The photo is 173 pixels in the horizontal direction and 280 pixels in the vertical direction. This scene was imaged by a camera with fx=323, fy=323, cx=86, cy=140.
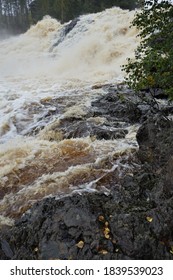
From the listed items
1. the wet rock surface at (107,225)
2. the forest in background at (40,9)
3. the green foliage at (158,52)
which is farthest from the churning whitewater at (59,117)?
the forest in background at (40,9)

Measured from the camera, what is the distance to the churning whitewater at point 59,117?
674cm

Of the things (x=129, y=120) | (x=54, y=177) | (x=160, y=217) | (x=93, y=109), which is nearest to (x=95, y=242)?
(x=160, y=217)

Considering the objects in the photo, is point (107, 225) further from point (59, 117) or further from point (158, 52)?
point (59, 117)

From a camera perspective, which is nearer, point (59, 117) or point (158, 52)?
point (158, 52)

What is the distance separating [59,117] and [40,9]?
37801 mm

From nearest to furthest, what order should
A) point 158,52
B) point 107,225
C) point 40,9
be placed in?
point 107,225 < point 158,52 < point 40,9

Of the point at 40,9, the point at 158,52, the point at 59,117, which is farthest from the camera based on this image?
the point at 40,9

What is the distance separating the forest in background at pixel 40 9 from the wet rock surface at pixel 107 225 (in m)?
29.9

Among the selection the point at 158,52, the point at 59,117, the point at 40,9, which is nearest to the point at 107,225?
the point at 158,52

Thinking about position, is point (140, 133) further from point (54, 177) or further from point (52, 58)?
point (52, 58)

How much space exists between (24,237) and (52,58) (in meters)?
19.7

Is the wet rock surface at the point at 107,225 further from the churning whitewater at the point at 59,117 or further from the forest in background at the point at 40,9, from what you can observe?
the forest in background at the point at 40,9

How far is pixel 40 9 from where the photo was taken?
4350 cm

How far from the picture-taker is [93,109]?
407 inches
